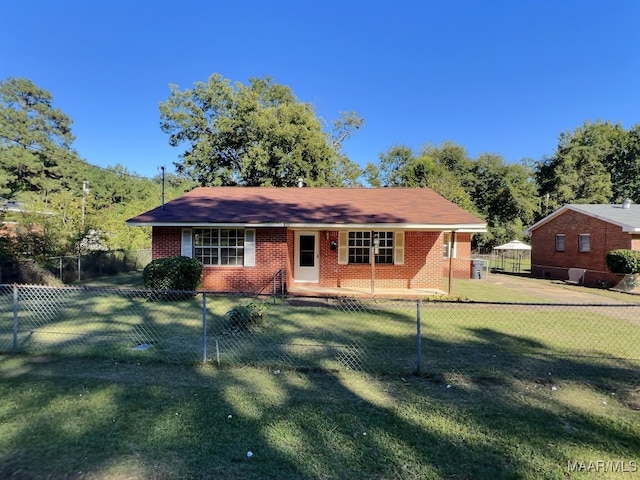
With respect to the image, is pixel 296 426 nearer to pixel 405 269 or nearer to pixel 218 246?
pixel 218 246

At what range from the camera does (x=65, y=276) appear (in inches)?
600

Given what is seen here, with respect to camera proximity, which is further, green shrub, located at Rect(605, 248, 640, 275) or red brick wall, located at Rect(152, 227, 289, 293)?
green shrub, located at Rect(605, 248, 640, 275)

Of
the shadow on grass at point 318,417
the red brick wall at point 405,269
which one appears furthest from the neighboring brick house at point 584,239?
the shadow on grass at point 318,417

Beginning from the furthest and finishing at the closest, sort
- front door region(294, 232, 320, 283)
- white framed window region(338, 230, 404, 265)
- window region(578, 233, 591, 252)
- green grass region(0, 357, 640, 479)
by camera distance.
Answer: window region(578, 233, 591, 252) → front door region(294, 232, 320, 283) → white framed window region(338, 230, 404, 265) → green grass region(0, 357, 640, 479)

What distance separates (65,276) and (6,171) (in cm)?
2983

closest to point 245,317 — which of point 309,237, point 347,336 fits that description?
point 347,336

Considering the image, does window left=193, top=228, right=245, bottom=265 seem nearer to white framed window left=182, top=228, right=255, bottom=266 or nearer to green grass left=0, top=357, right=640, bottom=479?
white framed window left=182, top=228, right=255, bottom=266

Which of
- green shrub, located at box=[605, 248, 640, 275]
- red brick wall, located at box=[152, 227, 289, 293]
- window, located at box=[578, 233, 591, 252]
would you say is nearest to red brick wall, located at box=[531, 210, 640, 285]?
window, located at box=[578, 233, 591, 252]

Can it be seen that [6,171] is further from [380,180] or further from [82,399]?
[82,399]

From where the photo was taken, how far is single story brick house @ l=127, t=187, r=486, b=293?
516 inches

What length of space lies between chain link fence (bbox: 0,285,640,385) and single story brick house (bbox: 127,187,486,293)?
245cm

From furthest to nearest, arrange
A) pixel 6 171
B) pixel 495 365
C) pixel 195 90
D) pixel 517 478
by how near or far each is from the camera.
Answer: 1. pixel 6 171
2. pixel 195 90
3. pixel 495 365
4. pixel 517 478

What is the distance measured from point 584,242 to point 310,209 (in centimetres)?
1482

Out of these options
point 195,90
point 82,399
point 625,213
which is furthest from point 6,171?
point 625,213
